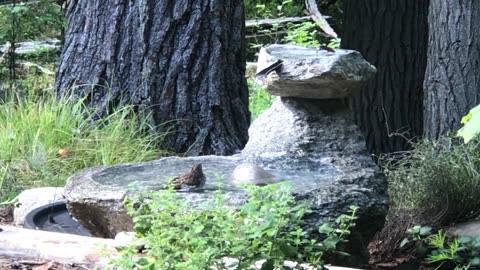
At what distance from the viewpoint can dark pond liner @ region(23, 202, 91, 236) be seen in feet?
15.2

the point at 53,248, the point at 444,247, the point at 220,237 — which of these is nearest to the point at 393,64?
the point at 444,247

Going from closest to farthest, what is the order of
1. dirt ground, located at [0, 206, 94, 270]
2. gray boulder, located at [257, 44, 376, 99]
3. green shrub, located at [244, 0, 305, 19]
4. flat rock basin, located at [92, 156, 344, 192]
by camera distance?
dirt ground, located at [0, 206, 94, 270], flat rock basin, located at [92, 156, 344, 192], gray boulder, located at [257, 44, 376, 99], green shrub, located at [244, 0, 305, 19]

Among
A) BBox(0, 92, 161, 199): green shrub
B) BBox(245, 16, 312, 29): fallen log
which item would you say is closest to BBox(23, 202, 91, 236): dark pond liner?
BBox(0, 92, 161, 199): green shrub

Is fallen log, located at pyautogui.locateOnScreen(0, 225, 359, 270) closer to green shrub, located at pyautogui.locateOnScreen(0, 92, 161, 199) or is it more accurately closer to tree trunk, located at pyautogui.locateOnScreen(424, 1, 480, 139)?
green shrub, located at pyautogui.locateOnScreen(0, 92, 161, 199)

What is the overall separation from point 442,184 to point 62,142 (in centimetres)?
254

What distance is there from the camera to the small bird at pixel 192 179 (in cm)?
375

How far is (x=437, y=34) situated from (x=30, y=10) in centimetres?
472

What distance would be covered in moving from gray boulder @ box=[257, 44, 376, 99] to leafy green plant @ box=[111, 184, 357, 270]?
1.21 m

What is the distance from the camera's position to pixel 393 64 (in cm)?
732

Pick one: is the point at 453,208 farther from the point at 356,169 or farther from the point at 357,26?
the point at 357,26

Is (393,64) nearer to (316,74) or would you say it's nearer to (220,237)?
(316,74)

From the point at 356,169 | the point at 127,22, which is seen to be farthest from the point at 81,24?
the point at 356,169

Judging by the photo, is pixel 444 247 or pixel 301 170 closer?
pixel 301 170

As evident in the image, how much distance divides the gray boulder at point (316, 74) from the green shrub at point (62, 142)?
1.69 metres
